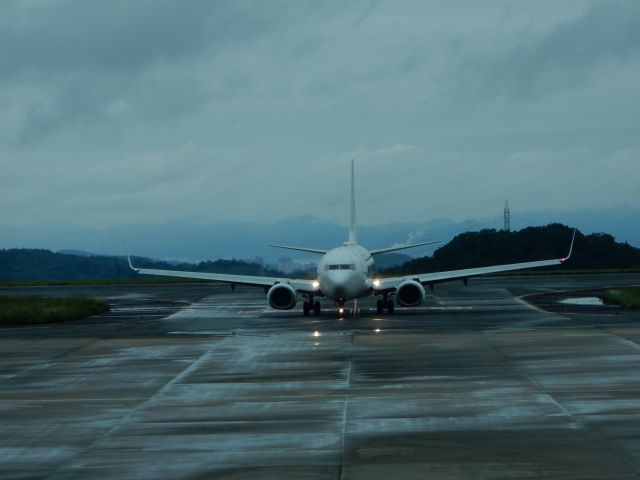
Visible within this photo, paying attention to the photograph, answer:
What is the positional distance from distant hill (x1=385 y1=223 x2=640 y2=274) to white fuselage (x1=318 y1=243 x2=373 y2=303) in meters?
70.3

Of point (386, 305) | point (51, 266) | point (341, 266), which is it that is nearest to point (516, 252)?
point (51, 266)

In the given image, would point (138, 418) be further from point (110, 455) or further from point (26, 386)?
point (26, 386)

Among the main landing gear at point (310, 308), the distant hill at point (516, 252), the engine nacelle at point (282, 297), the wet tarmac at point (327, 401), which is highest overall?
the distant hill at point (516, 252)

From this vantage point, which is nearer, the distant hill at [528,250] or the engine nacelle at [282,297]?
the engine nacelle at [282,297]

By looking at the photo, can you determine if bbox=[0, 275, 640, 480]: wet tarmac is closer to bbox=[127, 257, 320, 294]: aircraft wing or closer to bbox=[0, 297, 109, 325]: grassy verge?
bbox=[0, 297, 109, 325]: grassy verge

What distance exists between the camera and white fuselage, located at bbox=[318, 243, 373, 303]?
47281mm

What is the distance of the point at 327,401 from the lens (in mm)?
21094

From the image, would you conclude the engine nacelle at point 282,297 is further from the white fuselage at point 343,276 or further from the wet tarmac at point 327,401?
the wet tarmac at point 327,401

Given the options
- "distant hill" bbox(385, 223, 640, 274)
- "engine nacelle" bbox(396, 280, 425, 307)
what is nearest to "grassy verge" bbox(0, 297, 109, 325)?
"engine nacelle" bbox(396, 280, 425, 307)

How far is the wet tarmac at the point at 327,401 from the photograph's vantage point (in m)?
15.2

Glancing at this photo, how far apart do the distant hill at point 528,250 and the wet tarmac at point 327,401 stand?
81106 millimetres

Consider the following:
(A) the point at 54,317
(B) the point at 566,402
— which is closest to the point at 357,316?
(A) the point at 54,317

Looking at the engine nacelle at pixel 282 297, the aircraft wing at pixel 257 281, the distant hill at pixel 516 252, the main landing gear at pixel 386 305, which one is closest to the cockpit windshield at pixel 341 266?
the engine nacelle at pixel 282 297

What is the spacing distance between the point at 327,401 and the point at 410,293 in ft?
92.0
